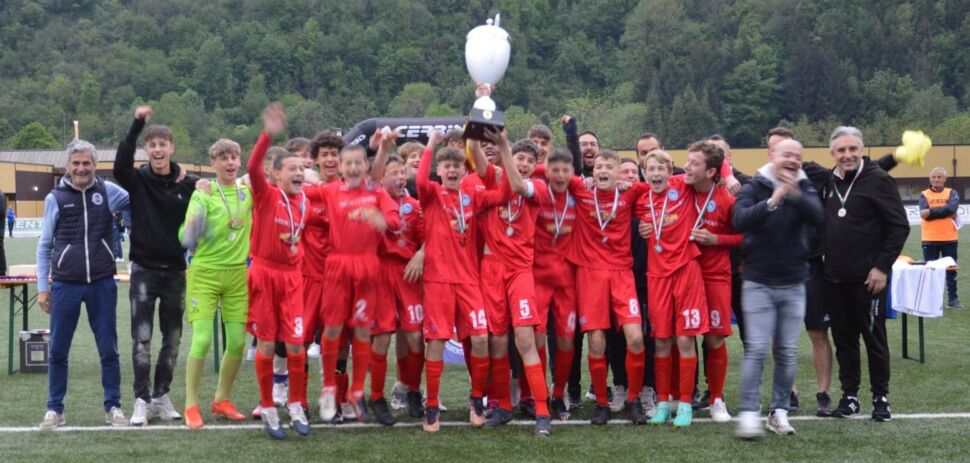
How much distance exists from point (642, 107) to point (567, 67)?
70.1 feet

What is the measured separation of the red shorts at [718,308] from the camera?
7473 mm

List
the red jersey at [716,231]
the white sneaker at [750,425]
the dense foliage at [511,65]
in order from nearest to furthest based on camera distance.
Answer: the white sneaker at [750,425] → the red jersey at [716,231] → the dense foliage at [511,65]

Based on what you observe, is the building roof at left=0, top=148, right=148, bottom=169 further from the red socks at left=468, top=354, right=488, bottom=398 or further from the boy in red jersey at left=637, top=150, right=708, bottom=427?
the boy in red jersey at left=637, top=150, right=708, bottom=427

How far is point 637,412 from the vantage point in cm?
754

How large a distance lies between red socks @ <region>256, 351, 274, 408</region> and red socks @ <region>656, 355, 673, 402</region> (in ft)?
8.79

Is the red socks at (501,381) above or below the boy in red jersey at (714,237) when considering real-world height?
below

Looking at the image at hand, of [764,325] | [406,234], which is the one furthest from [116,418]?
[764,325]

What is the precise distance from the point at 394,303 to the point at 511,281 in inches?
34.3

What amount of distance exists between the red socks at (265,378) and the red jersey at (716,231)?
10.00 feet

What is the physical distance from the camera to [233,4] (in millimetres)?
151500

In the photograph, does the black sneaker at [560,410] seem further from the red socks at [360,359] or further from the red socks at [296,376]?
the red socks at [296,376]

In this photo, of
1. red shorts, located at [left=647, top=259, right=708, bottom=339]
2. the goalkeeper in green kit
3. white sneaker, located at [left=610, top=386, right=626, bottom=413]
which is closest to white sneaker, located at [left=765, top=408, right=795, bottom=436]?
red shorts, located at [left=647, top=259, right=708, bottom=339]

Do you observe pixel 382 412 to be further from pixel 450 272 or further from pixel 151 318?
pixel 151 318

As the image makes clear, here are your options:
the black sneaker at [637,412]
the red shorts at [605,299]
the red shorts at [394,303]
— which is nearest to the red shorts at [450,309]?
the red shorts at [394,303]
